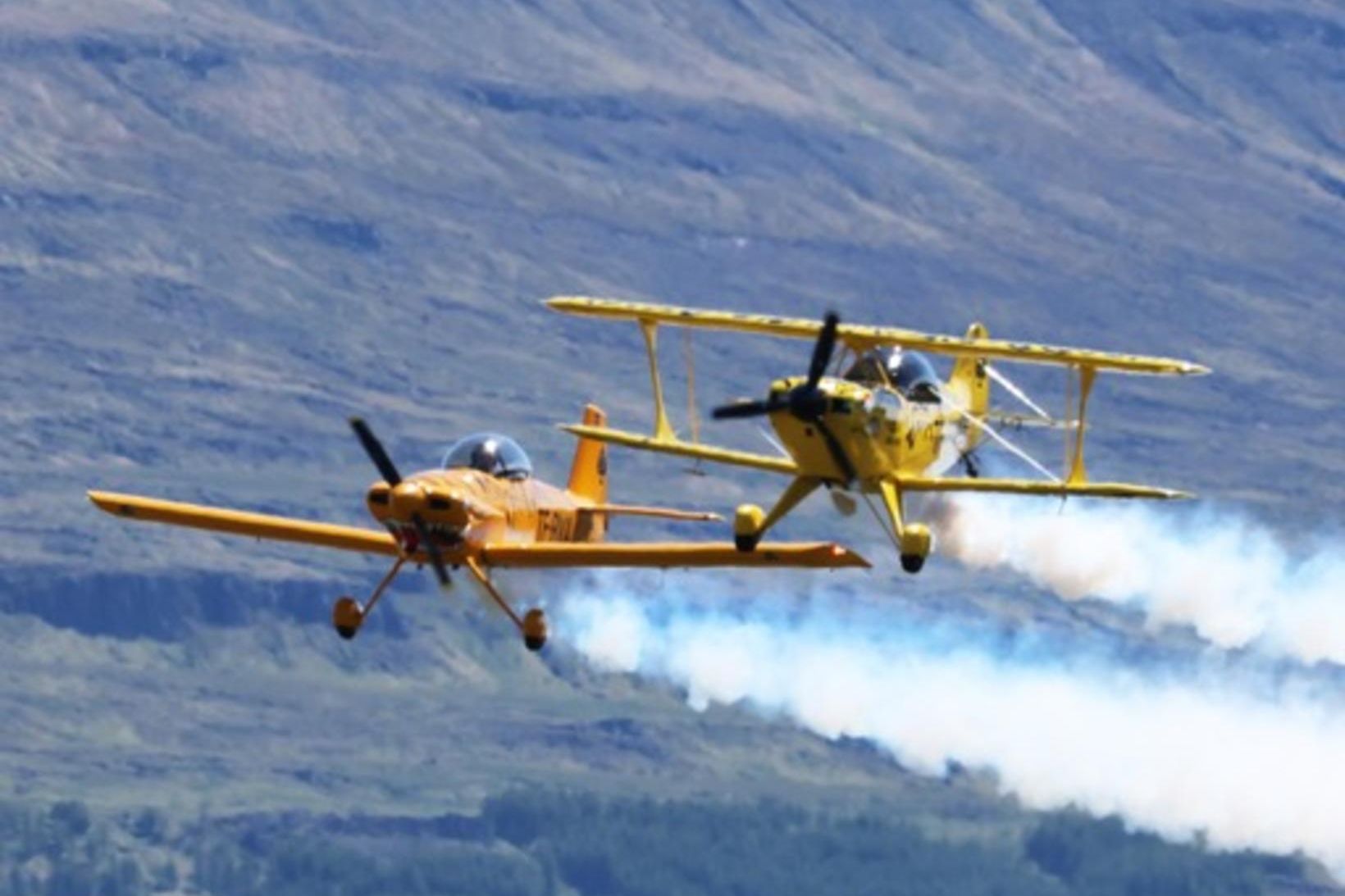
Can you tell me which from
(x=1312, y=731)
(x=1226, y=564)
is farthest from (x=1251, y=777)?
(x=1226, y=564)

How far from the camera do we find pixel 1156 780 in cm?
16000

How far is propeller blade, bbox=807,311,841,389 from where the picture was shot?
352 feet

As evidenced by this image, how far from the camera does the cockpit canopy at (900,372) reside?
115 m

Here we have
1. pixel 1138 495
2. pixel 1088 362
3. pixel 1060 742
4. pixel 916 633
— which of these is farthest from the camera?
pixel 1060 742

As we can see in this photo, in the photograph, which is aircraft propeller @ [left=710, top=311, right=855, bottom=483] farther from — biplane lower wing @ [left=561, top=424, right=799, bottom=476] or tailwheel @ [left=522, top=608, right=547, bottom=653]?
tailwheel @ [left=522, top=608, right=547, bottom=653]

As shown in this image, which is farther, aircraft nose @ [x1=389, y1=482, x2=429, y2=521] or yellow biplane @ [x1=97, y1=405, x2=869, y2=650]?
aircraft nose @ [x1=389, y1=482, x2=429, y2=521]

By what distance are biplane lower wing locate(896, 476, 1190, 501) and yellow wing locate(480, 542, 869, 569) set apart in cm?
264

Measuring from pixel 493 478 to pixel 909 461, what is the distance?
32.6 feet

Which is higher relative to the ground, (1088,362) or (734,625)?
(1088,362)

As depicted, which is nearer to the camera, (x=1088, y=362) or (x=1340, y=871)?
(x=1088, y=362)

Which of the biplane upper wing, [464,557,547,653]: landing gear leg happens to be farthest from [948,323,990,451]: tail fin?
[464,557,547,653]: landing gear leg

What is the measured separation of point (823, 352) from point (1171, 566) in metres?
20.6

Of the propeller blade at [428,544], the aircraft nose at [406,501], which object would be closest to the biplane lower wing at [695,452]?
the aircraft nose at [406,501]

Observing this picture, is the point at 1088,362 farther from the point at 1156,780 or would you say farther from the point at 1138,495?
the point at 1156,780
